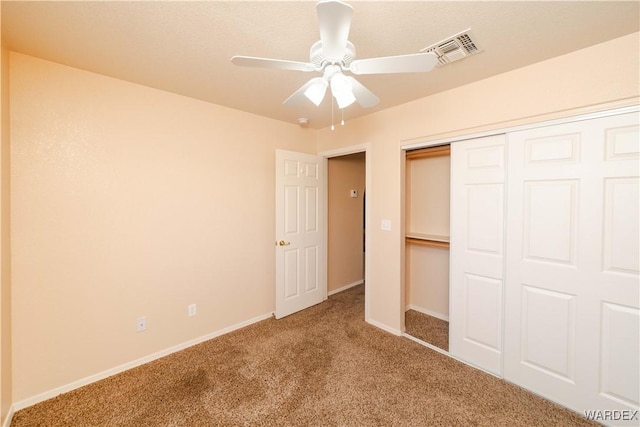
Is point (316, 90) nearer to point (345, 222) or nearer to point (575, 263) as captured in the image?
point (575, 263)

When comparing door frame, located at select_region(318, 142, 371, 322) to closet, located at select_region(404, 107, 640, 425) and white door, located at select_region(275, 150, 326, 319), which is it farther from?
closet, located at select_region(404, 107, 640, 425)

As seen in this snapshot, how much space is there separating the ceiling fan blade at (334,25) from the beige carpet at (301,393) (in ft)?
7.02

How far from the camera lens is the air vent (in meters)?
1.57

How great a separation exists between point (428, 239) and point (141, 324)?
3017 millimetres

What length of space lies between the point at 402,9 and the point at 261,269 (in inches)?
108

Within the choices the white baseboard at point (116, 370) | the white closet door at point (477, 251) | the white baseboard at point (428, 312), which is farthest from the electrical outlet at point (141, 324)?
the white baseboard at point (428, 312)

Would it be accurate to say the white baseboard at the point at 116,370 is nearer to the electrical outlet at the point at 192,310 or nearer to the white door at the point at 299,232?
the electrical outlet at the point at 192,310

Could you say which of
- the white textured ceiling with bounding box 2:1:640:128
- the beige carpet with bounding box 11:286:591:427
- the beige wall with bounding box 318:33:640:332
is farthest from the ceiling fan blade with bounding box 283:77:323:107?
the beige carpet with bounding box 11:286:591:427

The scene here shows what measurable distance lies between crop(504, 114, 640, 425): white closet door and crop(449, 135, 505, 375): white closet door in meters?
0.09

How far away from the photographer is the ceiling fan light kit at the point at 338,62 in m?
1.00

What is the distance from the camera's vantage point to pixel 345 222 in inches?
164

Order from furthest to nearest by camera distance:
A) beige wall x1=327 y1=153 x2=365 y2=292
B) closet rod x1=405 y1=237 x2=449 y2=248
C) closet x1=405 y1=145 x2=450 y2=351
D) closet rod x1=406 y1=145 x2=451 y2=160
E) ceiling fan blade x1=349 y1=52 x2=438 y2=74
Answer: beige wall x1=327 y1=153 x2=365 y2=292 < closet x1=405 y1=145 x2=450 y2=351 < closet rod x1=405 y1=237 x2=449 y2=248 < closet rod x1=406 y1=145 x2=451 y2=160 < ceiling fan blade x1=349 y1=52 x2=438 y2=74

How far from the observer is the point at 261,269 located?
310 centimetres

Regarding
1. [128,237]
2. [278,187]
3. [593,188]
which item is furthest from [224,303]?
[593,188]
